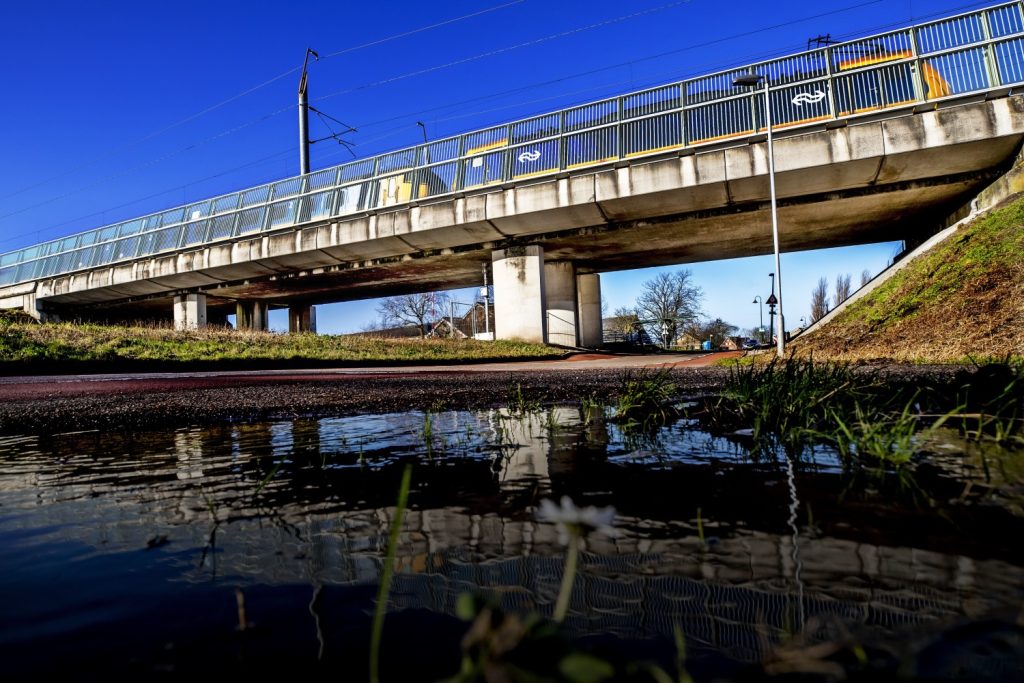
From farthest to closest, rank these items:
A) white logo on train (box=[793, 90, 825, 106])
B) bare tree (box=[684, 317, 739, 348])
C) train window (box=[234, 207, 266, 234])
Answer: bare tree (box=[684, 317, 739, 348])
train window (box=[234, 207, 266, 234])
white logo on train (box=[793, 90, 825, 106])

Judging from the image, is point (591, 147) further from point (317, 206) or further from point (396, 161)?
point (317, 206)

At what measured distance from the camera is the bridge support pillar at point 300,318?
1470 inches

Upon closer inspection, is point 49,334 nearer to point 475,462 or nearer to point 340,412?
point 340,412

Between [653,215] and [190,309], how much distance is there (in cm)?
2706

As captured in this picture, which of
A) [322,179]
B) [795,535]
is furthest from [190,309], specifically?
[795,535]

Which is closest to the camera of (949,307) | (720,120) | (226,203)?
(949,307)

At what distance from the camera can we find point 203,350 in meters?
14.3

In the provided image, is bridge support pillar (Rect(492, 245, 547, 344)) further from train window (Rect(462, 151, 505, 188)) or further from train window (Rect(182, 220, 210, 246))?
train window (Rect(182, 220, 210, 246))

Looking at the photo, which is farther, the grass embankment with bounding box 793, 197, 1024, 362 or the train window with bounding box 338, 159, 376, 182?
the train window with bounding box 338, 159, 376, 182

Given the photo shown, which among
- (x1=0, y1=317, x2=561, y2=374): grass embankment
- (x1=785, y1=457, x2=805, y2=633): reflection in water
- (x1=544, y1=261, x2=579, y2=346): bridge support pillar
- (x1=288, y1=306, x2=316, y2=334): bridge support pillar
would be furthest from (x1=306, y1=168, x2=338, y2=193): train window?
(x1=785, y1=457, x2=805, y2=633): reflection in water

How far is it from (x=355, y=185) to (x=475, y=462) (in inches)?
888

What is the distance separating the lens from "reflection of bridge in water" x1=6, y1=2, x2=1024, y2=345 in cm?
1452

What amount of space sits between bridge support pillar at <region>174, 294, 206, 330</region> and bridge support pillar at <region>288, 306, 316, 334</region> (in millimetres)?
6784

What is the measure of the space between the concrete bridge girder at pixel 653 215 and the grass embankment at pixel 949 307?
2.92 meters
